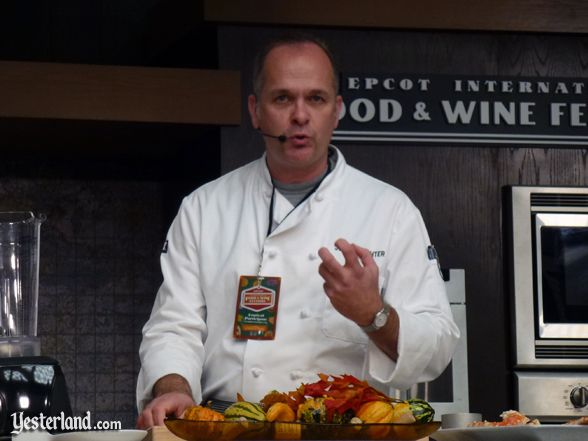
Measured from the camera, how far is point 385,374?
6.32 feet

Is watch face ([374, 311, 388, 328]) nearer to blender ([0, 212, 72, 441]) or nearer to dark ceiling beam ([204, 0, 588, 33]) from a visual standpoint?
blender ([0, 212, 72, 441])

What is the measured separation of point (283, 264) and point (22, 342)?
0.58 m

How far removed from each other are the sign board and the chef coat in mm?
1009

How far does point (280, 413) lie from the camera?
1.36 m

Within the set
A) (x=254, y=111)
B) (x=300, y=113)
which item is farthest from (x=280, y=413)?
(x=254, y=111)

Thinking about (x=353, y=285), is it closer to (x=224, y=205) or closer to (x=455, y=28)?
(x=224, y=205)

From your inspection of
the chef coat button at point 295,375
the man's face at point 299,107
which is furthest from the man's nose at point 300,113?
the chef coat button at point 295,375

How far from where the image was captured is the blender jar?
6.28 ft

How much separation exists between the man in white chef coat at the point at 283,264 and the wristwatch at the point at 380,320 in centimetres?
12

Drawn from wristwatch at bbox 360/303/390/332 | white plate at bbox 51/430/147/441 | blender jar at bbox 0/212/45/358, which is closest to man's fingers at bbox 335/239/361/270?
wristwatch at bbox 360/303/390/332

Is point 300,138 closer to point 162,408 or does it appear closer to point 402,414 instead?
point 162,408

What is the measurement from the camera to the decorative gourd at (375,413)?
1291mm

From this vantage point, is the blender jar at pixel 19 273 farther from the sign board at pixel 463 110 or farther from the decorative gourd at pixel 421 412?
the sign board at pixel 463 110

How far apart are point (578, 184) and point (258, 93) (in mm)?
1439
